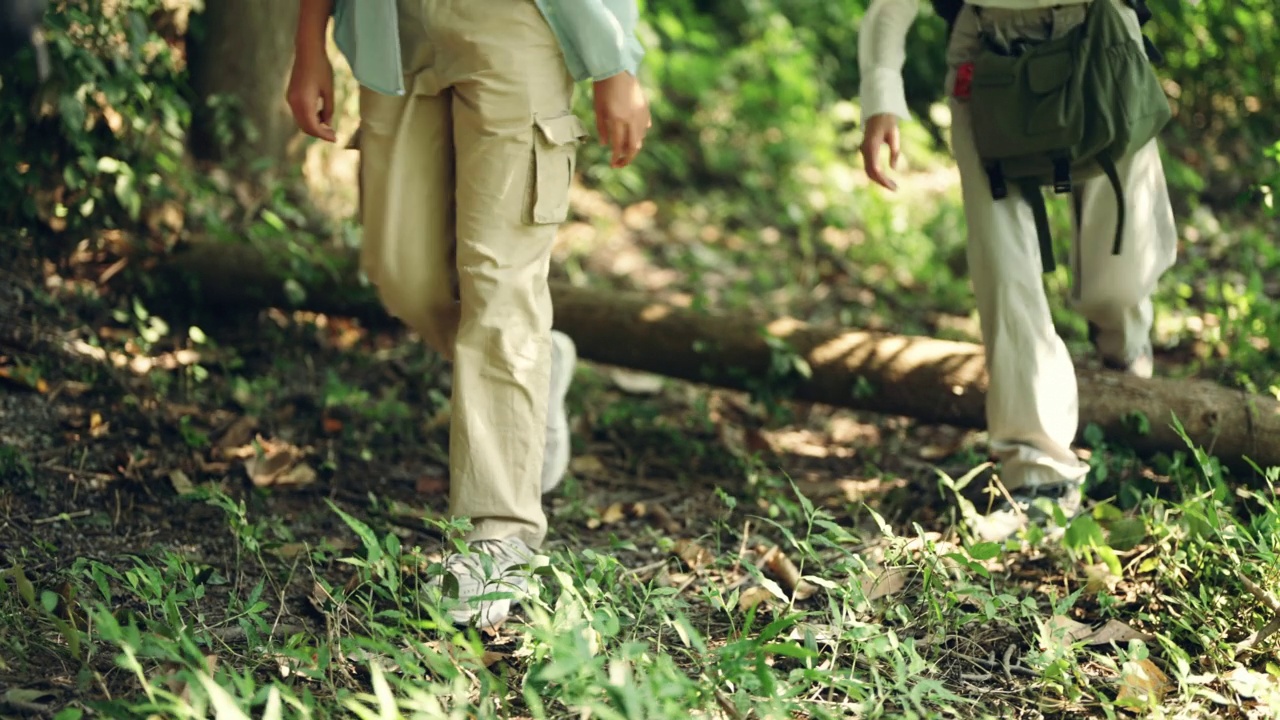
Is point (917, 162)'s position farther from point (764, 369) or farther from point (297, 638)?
point (297, 638)

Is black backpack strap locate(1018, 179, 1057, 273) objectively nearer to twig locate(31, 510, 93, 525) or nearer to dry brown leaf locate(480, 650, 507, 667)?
dry brown leaf locate(480, 650, 507, 667)

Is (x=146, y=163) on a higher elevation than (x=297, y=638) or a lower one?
higher

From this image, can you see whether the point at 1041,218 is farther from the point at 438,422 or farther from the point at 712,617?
the point at 438,422

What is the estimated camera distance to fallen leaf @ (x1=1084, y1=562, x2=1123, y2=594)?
288 centimetres

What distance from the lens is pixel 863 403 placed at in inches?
149

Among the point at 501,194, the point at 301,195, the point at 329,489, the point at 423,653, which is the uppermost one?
the point at 501,194

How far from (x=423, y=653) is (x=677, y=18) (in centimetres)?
595

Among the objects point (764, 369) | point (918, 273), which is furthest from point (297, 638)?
point (918, 273)

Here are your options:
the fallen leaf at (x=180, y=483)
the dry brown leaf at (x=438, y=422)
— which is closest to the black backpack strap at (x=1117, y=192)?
the dry brown leaf at (x=438, y=422)

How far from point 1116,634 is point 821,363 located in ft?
4.40

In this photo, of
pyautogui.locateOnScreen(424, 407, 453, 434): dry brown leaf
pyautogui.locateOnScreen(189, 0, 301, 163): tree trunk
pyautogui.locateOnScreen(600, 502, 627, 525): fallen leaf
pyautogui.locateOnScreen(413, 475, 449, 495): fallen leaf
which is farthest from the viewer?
pyautogui.locateOnScreen(189, 0, 301, 163): tree trunk

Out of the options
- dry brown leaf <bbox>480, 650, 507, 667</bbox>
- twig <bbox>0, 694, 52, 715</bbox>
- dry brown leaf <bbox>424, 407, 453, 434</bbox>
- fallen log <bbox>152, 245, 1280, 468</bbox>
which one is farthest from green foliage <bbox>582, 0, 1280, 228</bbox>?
twig <bbox>0, 694, 52, 715</bbox>

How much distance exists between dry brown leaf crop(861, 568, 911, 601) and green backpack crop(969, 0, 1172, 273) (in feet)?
3.48

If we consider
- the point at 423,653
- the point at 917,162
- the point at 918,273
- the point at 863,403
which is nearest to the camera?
the point at 423,653
